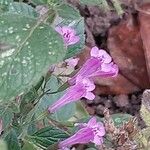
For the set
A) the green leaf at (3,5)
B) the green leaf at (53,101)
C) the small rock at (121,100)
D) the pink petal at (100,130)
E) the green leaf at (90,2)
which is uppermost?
the green leaf at (90,2)

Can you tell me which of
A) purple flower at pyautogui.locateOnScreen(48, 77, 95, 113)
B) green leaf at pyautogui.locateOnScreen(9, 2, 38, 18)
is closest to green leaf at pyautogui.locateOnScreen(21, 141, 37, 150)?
purple flower at pyautogui.locateOnScreen(48, 77, 95, 113)

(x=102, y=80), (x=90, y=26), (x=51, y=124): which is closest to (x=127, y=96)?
(x=102, y=80)

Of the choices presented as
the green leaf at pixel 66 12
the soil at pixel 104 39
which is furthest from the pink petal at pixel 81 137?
the soil at pixel 104 39

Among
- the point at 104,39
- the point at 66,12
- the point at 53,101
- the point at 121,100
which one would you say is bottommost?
the point at 121,100

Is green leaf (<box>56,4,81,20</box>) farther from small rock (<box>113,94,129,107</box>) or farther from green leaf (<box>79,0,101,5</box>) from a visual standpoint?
small rock (<box>113,94,129,107</box>)

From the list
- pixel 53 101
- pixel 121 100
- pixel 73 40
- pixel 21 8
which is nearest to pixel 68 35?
pixel 73 40

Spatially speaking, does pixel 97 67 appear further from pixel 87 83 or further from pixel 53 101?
pixel 53 101

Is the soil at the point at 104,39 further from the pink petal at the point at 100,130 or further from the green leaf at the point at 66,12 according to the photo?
the green leaf at the point at 66,12
